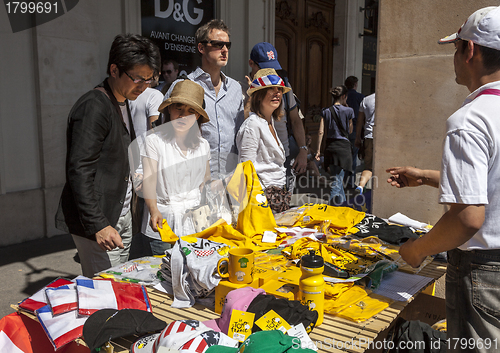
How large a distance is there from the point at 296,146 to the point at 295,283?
291cm

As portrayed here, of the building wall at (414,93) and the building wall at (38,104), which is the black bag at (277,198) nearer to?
the building wall at (414,93)

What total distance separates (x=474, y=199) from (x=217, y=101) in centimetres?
274

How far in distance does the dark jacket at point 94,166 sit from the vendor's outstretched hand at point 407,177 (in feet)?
5.15

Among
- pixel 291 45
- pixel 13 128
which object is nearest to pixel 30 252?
pixel 13 128

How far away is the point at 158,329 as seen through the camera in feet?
5.43

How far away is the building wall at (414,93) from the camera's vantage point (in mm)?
3250

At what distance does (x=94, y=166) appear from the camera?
2.38 m

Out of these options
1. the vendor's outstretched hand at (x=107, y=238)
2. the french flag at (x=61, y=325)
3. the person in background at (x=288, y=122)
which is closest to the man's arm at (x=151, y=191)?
the vendor's outstretched hand at (x=107, y=238)

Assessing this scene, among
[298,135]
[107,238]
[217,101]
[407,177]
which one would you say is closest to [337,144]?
[298,135]

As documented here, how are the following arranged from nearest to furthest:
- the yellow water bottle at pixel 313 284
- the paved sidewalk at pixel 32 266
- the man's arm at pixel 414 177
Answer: the yellow water bottle at pixel 313 284 < the man's arm at pixel 414 177 < the paved sidewalk at pixel 32 266

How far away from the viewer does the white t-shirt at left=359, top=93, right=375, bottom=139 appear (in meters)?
A: 6.60

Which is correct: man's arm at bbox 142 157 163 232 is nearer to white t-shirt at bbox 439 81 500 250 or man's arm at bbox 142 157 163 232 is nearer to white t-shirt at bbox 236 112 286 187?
white t-shirt at bbox 236 112 286 187

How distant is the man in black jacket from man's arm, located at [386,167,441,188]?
5.02 ft

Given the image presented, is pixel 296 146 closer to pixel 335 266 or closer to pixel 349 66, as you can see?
pixel 335 266
